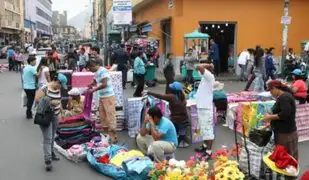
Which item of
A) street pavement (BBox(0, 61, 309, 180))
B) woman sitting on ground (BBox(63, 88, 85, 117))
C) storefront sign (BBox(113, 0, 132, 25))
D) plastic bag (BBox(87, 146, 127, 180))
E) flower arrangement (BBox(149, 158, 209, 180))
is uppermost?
storefront sign (BBox(113, 0, 132, 25))

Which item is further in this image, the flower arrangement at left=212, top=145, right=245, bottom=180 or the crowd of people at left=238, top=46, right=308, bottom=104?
the crowd of people at left=238, top=46, right=308, bottom=104

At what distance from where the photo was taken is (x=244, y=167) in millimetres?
6562

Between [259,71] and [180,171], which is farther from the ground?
[259,71]

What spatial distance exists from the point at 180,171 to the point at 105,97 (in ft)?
11.8

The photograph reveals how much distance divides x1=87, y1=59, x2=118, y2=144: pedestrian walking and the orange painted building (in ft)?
45.5

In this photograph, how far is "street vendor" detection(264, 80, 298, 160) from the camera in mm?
6059

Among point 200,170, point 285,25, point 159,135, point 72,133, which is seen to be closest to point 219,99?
point 72,133

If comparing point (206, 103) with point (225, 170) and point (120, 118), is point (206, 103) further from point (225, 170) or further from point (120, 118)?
point (120, 118)

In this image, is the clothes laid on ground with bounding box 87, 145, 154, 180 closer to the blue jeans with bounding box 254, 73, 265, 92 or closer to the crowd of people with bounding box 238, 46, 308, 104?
the crowd of people with bounding box 238, 46, 308, 104

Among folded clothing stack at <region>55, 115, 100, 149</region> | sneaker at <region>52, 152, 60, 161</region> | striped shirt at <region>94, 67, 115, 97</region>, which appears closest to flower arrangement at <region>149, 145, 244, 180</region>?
sneaker at <region>52, 152, 60, 161</region>

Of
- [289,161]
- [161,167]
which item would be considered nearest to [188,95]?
[161,167]

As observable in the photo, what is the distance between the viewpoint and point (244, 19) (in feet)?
76.0

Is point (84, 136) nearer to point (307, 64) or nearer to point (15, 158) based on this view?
point (15, 158)

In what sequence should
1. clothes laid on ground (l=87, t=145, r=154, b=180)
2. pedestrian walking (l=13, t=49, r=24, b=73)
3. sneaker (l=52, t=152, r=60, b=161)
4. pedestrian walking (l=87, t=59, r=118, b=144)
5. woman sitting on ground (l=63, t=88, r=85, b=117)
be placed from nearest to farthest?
clothes laid on ground (l=87, t=145, r=154, b=180)
sneaker (l=52, t=152, r=60, b=161)
pedestrian walking (l=87, t=59, r=118, b=144)
woman sitting on ground (l=63, t=88, r=85, b=117)
pedestrian walking (l=13, t=49, r=24, b=73)
